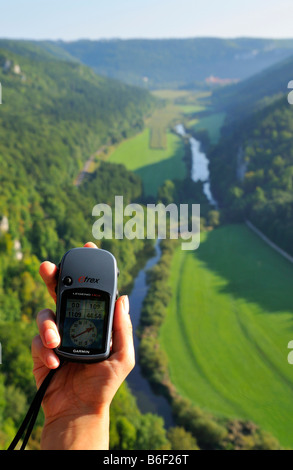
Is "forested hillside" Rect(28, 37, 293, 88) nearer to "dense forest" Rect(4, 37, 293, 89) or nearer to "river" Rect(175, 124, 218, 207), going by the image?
"dense forest" Rect(4, 37, 293, 89)

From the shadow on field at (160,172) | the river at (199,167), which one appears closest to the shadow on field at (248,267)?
the river at (199,167)

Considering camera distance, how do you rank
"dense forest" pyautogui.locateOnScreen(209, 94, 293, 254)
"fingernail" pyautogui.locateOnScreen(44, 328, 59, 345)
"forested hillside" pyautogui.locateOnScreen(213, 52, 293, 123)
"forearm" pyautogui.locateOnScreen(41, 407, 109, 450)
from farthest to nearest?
"forested hillside" pyautogui.locateOnScreen(213, 52, 293, 123) < "dense forest" pyautogui.locateOnScreen(209, 94, 293, 254) < "fingernail" pyautogui.locateOnScreen(44, 328, 59, 345) < "forearm" pyautogui.locateOnScreen(41, 407, 109, 450)

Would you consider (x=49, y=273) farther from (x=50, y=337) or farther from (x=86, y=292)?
(x=50, y=337)

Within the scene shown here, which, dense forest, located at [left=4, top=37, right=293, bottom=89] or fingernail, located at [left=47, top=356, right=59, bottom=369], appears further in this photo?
dense forest, located at [left=4, top=37, right=293, bottom=89]

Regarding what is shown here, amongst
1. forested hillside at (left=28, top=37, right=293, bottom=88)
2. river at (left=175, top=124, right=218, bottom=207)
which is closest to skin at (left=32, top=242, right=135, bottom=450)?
river at (left=175, top=124, right=218, bottom=207)

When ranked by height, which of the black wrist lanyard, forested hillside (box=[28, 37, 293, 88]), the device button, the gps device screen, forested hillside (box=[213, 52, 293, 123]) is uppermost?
forested hillside (box=[28, 37, 293, 88])

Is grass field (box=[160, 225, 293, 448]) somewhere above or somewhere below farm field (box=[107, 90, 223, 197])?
below
